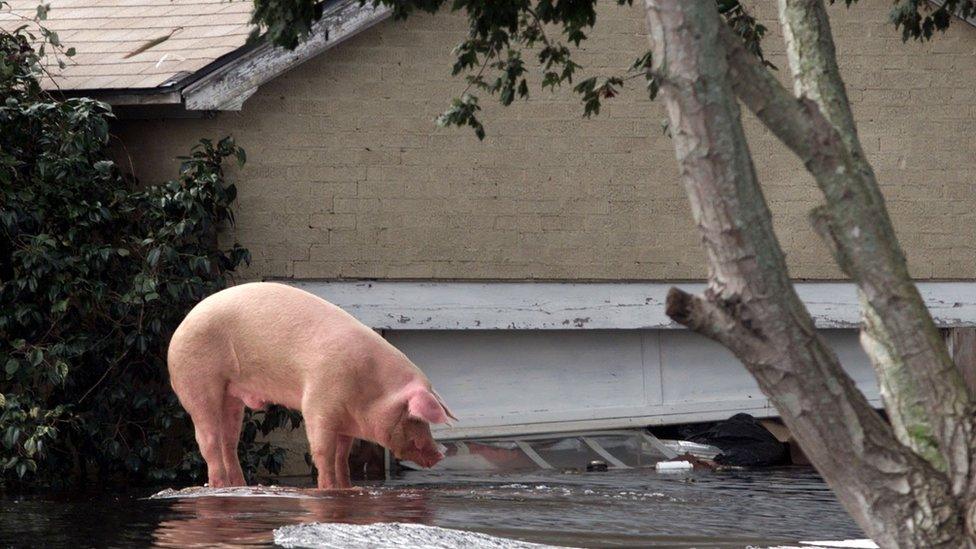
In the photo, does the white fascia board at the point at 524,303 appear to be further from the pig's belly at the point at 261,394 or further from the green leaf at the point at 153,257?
the pig's belly at the point at 261,394

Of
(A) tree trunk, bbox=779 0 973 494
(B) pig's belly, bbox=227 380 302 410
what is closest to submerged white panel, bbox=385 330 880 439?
(B) pig's belly, bbox=227 380 302 410

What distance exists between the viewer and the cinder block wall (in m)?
9.90

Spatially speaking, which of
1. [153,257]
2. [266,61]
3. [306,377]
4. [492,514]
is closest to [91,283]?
[153,257]

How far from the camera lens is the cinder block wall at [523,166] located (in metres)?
9.90

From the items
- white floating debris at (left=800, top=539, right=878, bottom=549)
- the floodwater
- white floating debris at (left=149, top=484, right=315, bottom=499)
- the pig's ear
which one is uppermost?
the pig's ear

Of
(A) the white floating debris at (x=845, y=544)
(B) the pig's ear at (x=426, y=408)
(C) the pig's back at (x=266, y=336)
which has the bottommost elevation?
(A) the white floating debris at (x=845, y=544)

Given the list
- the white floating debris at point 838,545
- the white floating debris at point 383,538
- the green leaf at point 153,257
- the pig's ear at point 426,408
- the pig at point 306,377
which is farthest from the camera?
the green leaf at point 153,257

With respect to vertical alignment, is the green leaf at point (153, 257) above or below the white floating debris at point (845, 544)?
above

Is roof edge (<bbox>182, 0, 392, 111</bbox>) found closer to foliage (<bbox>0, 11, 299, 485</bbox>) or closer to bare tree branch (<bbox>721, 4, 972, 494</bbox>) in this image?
foliage (<bbox>0, 11, 299, 485</bbox>)

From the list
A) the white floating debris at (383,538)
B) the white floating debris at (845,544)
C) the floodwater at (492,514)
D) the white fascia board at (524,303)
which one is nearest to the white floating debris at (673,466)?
the white fascia board at (524,303)

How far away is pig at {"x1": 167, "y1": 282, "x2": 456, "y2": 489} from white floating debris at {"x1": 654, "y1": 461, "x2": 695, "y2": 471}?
3.50 meters

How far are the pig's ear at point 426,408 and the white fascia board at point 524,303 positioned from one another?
3.38 m

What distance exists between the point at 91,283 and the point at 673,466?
14.0 ft

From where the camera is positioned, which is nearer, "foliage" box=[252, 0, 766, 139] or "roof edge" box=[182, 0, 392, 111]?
"foliage" box=[252, 0, 766, 139]
